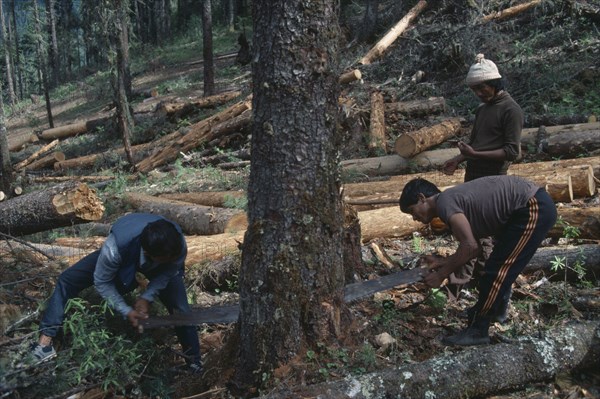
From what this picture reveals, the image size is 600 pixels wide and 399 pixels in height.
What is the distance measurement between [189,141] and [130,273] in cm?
898

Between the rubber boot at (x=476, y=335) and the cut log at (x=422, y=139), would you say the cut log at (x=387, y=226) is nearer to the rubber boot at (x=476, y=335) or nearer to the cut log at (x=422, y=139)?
the rubber boot at (x=476, y=335)

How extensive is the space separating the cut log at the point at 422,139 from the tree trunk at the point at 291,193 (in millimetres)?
5283

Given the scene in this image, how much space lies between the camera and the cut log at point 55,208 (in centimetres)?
600

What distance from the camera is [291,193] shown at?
333 centimetres

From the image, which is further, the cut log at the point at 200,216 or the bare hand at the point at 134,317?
the cut log at the point at 200,216

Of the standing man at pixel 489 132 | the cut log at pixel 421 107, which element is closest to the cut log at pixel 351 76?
the cut log at pixel 421 107

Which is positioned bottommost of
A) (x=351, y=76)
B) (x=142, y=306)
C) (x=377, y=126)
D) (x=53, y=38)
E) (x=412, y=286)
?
(x=412, y=286)

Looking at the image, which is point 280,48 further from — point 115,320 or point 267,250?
point 115,320

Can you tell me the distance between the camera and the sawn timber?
3996 millimetres

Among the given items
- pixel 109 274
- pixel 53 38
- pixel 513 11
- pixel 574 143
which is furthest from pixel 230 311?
pixel 53 38

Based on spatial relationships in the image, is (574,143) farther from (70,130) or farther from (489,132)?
(70,130)

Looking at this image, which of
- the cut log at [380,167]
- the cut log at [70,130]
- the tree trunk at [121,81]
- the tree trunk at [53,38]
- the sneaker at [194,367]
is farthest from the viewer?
the tree trunk at [53,38]

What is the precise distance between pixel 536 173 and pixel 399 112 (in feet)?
15.8

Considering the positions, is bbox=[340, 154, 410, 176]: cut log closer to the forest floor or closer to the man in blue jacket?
the forest floor
